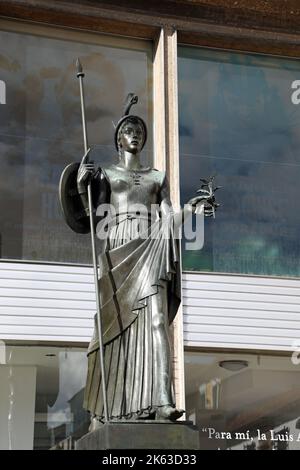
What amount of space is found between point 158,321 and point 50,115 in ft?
23.8

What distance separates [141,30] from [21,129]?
2515mm

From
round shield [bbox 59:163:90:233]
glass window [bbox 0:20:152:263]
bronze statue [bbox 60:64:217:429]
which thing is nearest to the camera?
bronze statue [bbox 60:64:217:429]

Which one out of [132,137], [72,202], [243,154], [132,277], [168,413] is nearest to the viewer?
[168,413]

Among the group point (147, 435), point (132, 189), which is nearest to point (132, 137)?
point (132, 189)

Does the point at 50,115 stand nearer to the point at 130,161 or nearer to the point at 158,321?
the point at 130,161

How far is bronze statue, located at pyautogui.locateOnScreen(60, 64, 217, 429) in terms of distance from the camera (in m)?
4.62

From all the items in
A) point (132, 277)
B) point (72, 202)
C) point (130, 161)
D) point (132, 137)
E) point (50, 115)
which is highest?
point (50, 115)

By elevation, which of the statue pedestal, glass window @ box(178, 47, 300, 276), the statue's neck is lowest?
the statue pedestal

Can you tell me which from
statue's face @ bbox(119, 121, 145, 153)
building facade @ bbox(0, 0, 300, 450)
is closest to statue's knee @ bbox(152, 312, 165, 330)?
statue's face @ bbox(119, 121, 145, 153)

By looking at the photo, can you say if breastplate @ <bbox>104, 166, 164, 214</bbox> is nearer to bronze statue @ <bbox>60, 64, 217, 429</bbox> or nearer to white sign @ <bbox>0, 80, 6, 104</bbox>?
bronze statue @ <bbox>60, 64, 217, 429</bbox>

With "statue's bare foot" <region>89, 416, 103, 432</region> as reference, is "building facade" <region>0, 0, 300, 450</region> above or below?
above

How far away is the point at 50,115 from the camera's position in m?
11.4

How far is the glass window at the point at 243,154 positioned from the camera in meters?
11.3

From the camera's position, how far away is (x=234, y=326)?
1082 cm
